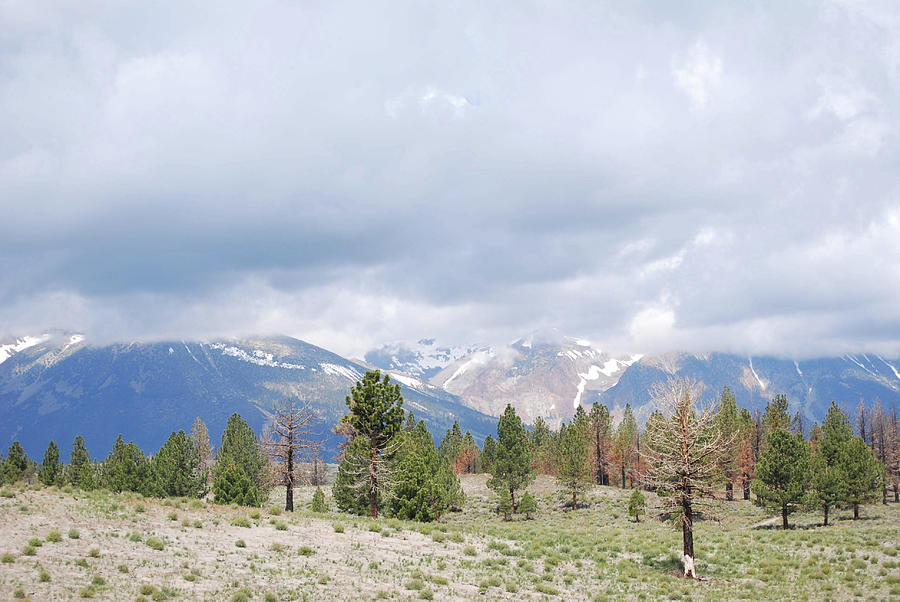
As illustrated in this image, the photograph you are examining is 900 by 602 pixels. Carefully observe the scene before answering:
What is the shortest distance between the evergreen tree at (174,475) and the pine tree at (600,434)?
59.3 m

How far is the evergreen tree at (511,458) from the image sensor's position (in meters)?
70.5

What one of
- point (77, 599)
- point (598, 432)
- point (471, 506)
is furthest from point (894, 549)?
point (598, 432)

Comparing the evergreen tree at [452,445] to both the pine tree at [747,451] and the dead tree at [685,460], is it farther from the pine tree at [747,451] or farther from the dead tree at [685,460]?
the dead tree at [685,460]

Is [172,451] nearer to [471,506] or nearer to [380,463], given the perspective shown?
[380,463]

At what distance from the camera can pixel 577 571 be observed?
29.9 metres

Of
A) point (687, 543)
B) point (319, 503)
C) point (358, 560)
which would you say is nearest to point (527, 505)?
point (319, 503)

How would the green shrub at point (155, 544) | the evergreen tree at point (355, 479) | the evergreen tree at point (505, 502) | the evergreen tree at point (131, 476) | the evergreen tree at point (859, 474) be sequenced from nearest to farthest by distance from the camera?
the green shrub at point (155, 544)
the evergreen tree at point (355, 479)
the evergreen tree at point (859, 474)
the evergreen tree at point (131, 476)
the evergreen tree at point (505, 502)

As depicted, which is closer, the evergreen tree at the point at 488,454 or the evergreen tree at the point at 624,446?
the evergreen tree at the point at 624,446

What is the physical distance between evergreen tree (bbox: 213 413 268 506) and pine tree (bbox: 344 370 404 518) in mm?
12688

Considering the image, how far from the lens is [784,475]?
51594 mm

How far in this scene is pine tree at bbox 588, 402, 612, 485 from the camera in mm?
94438

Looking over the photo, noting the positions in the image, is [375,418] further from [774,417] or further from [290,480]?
[774,417]

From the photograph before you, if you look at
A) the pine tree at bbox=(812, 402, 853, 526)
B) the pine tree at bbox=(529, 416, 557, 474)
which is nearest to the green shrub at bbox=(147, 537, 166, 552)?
the pine tree at bbox=(812, 402, 853, 526)

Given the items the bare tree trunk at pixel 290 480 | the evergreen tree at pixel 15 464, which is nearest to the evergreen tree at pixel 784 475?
the bare tree trunk at pixel 290 480
